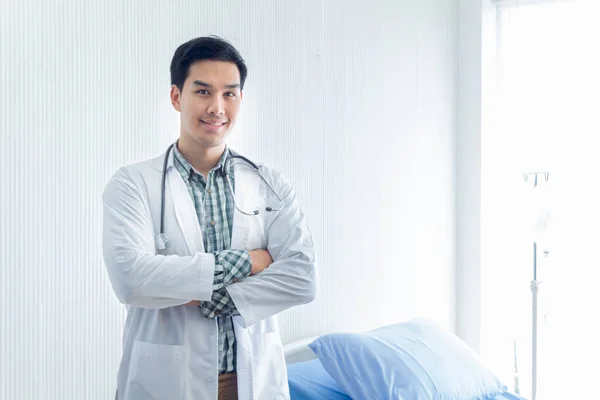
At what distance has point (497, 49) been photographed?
11.5 feet

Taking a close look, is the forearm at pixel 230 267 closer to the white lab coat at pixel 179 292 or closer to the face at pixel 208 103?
the white lab coat at pixel 179 292

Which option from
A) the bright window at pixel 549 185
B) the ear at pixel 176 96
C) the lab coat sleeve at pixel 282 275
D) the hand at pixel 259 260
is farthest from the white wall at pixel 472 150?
the ear at pixel 176 96

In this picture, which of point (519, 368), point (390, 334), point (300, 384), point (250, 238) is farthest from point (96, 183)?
point (519, 368)

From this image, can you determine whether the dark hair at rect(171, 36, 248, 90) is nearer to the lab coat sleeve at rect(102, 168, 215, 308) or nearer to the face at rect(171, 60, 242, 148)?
the face at rect(171, 60, 242, 148)

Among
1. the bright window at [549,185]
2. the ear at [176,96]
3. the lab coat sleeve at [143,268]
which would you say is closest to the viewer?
the lab coat sleeve at [143,268]

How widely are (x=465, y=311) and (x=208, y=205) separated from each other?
81.5 inches

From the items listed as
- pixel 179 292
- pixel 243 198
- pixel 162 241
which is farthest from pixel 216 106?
pixel 179 292

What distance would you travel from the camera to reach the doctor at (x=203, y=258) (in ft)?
5.25

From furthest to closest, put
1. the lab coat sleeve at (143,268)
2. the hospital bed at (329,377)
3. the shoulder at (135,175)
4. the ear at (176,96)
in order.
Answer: the hospital bed at (329,377) → the ear at (176,96) → the shoulder at (135,175) → the lab coat sleeve at (143,268)

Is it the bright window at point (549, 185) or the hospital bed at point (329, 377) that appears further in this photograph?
the bright window at point (549, 185)

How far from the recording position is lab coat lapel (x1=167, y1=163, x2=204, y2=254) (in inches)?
66.4

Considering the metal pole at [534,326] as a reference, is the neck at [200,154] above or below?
above

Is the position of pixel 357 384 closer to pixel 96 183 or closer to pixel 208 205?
pixel 208 205

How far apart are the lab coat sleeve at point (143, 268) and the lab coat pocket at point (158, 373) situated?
11 cm
